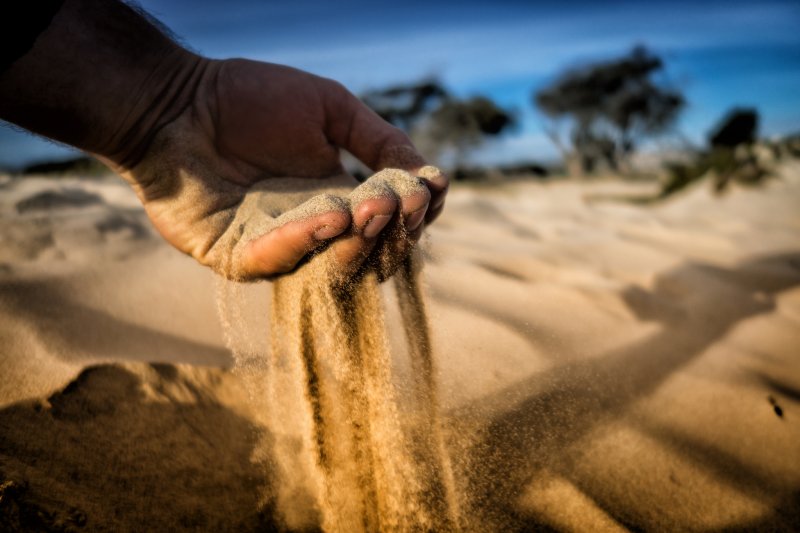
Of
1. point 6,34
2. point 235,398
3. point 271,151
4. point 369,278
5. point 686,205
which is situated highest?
point 6,34

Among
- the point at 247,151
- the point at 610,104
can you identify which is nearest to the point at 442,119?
the point at 610,104

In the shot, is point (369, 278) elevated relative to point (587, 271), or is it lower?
elevated

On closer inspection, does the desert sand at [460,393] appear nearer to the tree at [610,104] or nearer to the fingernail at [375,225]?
the fingernail at [375,225]

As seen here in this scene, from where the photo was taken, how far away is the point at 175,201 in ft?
4.76

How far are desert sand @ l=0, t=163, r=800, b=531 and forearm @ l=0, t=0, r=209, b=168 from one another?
647 millimetres

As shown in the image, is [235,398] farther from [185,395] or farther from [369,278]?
[369,278]

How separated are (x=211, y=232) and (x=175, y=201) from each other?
0.17 m

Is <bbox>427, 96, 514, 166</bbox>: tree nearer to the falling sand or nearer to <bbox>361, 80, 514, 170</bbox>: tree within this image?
<bbox>361, 80, 514, 170</bbox>: tree

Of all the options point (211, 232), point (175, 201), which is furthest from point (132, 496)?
point (175, 201)

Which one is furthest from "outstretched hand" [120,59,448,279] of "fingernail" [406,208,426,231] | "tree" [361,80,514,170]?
"tree" [361,80,514,170]

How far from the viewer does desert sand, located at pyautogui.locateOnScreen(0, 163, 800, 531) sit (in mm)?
1242

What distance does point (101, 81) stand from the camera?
4.51 ft

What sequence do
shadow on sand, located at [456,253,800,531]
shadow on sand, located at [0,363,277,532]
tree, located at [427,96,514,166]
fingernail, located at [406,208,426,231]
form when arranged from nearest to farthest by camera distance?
shadow on sand, located at [0,363,277,532], fingernail, located at [406,208,426,231], shadow on sand, located at [456,253,800,531], tree, located at [427,96,514,166]

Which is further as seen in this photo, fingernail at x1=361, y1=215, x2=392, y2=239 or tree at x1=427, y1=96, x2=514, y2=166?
tree at x1=427, y1=96, x2=514, y2=166
